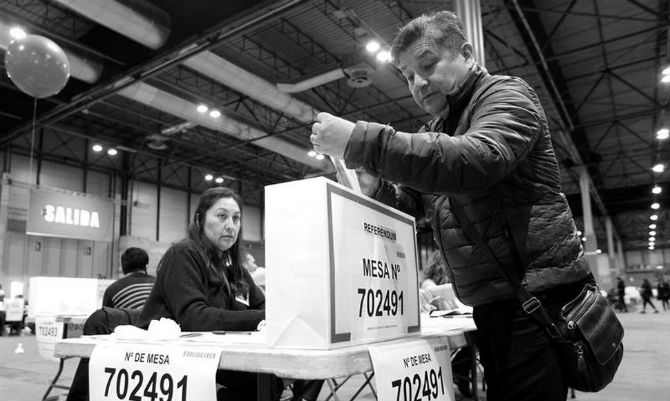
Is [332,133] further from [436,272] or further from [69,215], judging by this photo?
[69,215]

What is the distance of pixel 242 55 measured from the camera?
10.4 metres

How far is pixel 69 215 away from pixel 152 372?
47.5 feet

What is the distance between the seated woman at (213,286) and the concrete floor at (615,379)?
7.15ft

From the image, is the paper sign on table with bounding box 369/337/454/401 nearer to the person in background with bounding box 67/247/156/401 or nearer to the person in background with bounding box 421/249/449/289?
the person in background with bounding box 67/247/156/401

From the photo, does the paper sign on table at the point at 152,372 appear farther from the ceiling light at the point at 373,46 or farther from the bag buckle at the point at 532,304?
the ceiling light at the point at 373,46

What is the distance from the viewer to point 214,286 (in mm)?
2004

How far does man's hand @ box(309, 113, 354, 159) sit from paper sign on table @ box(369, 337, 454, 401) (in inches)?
15.5

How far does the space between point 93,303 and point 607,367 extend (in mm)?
7795

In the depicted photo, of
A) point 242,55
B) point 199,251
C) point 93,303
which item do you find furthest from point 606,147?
point 199,251

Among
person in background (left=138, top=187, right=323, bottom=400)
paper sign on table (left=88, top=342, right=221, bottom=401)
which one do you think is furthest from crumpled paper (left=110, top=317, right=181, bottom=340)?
person in background (left=138, top=187, right=323, bottom=400)

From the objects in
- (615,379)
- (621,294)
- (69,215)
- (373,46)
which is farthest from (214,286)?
(621,294)

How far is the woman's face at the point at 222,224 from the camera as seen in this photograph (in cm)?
222

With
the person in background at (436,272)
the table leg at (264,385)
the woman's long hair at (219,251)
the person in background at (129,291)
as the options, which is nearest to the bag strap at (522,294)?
the table leg at (264,385)

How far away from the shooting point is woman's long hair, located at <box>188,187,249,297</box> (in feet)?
6.96
